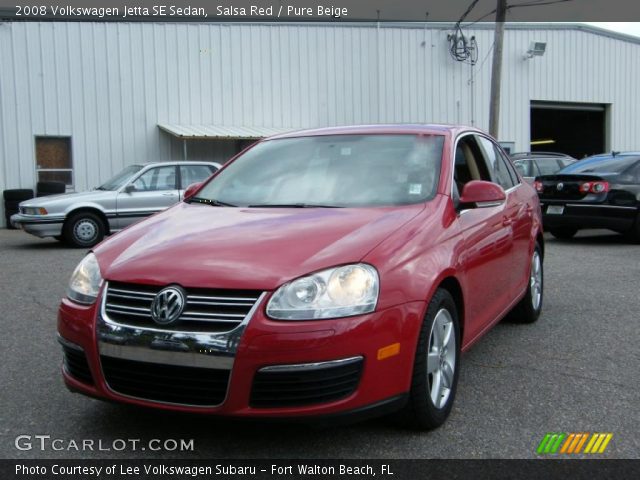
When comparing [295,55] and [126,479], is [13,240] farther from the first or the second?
[126,479]

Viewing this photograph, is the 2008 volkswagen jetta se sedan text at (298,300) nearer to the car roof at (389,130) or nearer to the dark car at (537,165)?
the car roof at (389,130)

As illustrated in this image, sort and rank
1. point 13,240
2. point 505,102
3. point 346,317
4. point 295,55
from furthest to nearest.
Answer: point 505,102
point 295,55
point 13,240
point 346,317

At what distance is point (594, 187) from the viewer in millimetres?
10844

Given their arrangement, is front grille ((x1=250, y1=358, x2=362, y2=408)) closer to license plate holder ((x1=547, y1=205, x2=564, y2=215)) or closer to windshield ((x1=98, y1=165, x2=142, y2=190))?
license plate holder ((x1=547, y1=205, x2=564, y2=215))

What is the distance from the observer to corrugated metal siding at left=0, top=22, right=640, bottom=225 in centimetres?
1722

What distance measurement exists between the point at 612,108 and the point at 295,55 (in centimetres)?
1286

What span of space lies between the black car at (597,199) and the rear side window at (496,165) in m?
5.94

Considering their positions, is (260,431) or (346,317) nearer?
(346,317)

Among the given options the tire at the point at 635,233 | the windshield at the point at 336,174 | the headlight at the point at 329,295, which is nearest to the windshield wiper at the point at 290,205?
the windshield at the point at 336,174

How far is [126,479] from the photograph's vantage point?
117 inches

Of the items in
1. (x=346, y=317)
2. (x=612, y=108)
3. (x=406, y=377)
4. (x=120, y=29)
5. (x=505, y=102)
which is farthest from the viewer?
(x=612, y=108)

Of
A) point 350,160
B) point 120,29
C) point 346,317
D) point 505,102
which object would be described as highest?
point 120,29

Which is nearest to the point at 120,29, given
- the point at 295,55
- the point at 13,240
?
the point at 295,55

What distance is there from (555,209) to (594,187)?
0.69 metres
